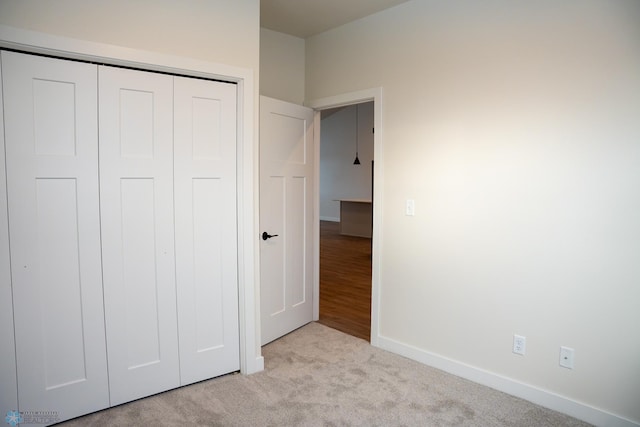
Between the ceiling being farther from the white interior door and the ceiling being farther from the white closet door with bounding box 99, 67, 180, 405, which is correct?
the white closet door with bounding box 99, 67, 180, 405

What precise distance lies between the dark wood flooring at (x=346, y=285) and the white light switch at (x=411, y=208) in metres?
1.18

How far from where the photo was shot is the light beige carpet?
228cm

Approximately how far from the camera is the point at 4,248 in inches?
81.1

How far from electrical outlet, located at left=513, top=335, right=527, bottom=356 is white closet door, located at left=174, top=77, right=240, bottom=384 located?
1.82 m

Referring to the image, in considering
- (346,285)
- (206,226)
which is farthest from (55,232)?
(346,285)

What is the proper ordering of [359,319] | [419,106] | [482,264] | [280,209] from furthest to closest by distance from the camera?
1. [359,319]
2. [280,209]
3. [419,106]
4. [482,264]

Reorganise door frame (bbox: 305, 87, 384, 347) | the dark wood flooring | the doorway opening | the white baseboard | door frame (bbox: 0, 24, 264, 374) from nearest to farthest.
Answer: the white baseboard
door frame (bbox: 0, 24, 264, 374)
door frame (bbox: 305, 87, 384, 347)
the dark wood flooring
the doorway opening

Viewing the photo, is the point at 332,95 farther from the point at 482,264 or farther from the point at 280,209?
the point at 482,264

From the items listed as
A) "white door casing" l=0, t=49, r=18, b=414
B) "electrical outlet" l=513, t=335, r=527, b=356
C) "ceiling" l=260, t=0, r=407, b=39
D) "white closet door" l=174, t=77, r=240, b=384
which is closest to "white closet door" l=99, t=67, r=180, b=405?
"white closet door" l=174, t=77, r=240, b=384

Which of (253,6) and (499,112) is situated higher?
(253,6)

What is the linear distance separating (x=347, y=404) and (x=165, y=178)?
1.75 meters

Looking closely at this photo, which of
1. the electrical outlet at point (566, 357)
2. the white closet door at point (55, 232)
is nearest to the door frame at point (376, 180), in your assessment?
the electrical outlet at point (566, 357)

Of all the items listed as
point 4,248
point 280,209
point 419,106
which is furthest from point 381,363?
point 4,248

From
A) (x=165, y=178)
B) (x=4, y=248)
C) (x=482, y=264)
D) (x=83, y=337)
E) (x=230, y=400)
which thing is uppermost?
(x=165, y=178)
